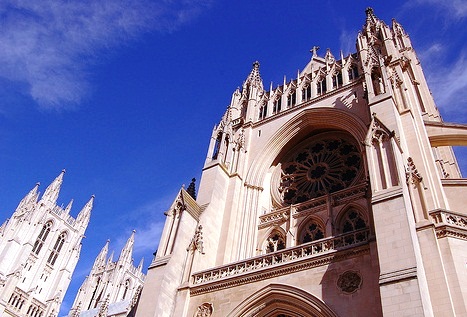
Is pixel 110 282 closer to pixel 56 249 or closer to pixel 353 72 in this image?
pixel 56 249

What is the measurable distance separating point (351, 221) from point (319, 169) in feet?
12.1

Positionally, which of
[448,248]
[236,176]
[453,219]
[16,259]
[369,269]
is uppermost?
[16,259]

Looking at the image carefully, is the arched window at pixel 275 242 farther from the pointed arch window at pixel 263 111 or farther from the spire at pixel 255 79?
the spire at pixel 255 79

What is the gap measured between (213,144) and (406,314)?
12747 millimetres

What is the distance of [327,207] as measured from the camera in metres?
15.7

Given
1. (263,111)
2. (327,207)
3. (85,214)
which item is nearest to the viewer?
(327,207)

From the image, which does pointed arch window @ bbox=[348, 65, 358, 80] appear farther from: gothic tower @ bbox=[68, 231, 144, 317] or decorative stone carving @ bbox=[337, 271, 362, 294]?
gothic tower @ bbox=[68, 231, 144, 317]

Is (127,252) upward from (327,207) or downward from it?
upward

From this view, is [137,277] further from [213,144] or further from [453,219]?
[453,219]

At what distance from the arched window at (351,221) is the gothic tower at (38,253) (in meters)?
39.0

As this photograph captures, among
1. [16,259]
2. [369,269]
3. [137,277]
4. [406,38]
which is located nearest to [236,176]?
[369,269]

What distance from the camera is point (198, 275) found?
13891 mm

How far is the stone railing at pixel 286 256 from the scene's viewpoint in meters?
11.7

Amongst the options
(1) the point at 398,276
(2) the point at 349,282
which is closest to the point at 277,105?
(2) the point at 349,282
